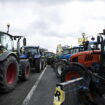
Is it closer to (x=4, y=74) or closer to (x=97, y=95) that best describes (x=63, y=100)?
(x=97, y=95)

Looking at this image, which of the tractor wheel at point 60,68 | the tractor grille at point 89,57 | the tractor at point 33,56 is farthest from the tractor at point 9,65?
the tractor at point 33,56

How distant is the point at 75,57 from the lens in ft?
31.3

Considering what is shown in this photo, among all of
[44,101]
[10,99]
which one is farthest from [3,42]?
[44,101]

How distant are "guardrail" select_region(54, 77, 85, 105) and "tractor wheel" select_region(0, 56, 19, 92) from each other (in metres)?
3.21

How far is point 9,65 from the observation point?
7.52m

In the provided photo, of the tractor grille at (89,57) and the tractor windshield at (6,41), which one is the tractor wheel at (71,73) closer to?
the tractor grille at (89,57)

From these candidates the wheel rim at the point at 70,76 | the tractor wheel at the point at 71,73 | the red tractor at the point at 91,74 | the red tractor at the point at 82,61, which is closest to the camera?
the red tractor at the point at 91,74

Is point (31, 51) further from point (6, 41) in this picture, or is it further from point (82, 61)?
point (82, 61)

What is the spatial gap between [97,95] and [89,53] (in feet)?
12.2

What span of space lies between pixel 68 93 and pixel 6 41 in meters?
5.32

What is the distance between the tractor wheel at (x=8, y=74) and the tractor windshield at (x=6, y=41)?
0.95 meters

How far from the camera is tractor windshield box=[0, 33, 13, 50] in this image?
8172 millimetres

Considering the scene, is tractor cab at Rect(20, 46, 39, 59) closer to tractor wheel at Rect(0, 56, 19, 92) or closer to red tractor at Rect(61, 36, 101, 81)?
red tractor at Rect(61, 36, 101, 81)

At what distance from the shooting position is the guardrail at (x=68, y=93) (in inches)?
154
